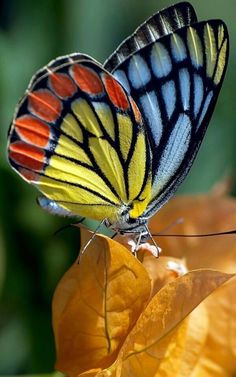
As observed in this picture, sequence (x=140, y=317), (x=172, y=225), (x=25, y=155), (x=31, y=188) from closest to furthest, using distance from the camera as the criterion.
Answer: (x=140, y=317), (x=25, y=155), (x=172, y=225), (x=31, y=188)

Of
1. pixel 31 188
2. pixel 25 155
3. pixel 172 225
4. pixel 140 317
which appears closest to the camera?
pixel 140 317

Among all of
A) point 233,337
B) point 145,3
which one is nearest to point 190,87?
point 233,337

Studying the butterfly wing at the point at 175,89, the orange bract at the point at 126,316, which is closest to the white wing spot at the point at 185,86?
the butterfly wing at the point at 175,89

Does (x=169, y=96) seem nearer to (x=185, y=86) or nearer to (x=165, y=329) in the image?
(x=185, y=86)

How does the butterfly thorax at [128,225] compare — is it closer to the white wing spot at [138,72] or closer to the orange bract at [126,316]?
the orange bract at [126,316]

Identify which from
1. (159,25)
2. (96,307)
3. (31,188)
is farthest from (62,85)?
(31,188)

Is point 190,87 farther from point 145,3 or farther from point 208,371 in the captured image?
point 145,3

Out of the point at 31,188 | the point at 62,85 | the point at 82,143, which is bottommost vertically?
the point at 31,188

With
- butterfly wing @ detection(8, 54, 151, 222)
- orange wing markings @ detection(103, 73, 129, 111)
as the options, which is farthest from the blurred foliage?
orange wing markings @ detection(103, 73, 129, 111)
